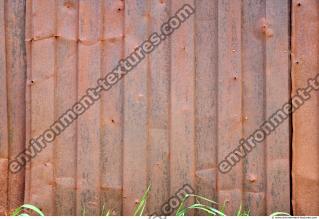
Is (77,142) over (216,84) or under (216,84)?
under

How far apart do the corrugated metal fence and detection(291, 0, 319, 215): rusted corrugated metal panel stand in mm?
19

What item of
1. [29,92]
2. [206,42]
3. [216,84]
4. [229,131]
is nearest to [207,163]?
[229,131]

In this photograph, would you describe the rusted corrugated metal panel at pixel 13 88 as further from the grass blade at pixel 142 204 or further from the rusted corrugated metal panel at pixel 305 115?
the rusted corrugated metal panel at pixel 305 115

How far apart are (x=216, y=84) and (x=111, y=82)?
65 cm

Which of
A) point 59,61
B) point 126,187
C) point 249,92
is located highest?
point 59,61

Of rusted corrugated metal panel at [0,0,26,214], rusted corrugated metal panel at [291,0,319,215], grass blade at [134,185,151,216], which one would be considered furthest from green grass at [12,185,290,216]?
rusted corrugated metal panel at [291,0,319,215]

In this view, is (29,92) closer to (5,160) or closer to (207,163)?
(5,160)

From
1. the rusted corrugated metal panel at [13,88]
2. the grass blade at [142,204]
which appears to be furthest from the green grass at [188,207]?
the rusted corrugated metal panel at [13,88]

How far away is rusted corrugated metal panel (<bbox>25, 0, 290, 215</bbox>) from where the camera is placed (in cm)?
317

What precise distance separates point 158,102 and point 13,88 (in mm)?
931

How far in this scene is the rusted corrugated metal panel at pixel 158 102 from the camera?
3.17 metres

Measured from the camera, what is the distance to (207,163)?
10.4ft

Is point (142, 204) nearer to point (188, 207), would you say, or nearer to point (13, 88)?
point (188, 207)

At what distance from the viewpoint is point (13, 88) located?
328cm
